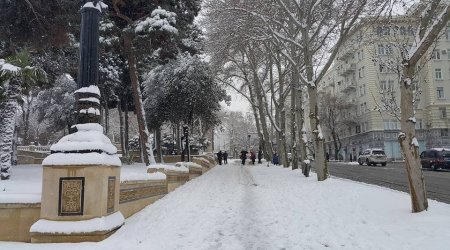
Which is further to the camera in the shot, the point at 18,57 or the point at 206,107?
the point at 206,107

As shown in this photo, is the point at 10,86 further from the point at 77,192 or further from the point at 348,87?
the point at 348,87

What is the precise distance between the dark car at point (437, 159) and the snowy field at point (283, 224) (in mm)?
22906

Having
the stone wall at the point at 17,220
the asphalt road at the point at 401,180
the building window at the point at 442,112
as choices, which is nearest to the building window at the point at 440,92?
the building window at the point at 442,112

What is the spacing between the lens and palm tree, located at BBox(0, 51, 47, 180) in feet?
38.9

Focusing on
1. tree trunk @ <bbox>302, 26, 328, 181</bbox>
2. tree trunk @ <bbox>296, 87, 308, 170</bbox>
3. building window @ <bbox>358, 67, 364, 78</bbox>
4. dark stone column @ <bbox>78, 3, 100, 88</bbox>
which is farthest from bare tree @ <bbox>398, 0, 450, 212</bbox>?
building window @ <bbox>358, 67, 364, 78</bbox>

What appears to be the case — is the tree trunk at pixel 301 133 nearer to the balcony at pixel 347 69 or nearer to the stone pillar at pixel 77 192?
the stone pillar at pixel 77 192

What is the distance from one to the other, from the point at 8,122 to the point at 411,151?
13.0 metres

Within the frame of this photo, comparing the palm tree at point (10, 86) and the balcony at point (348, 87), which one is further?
the balcony at point (348, 87)

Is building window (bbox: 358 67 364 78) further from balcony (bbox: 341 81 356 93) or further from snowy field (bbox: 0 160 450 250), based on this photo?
snowy field (bbox: 0 160 450 250)

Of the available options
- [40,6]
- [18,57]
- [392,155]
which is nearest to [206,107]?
[40,6]

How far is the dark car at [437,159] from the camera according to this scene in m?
31.4

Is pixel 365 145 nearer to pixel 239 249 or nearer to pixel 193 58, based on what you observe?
pixel 193 58

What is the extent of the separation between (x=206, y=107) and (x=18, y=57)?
19475mm

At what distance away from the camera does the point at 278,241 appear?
668 cm
